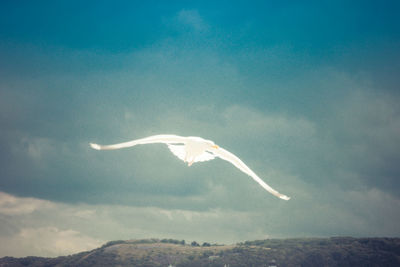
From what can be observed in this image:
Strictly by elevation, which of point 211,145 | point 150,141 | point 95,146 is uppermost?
point 211,145

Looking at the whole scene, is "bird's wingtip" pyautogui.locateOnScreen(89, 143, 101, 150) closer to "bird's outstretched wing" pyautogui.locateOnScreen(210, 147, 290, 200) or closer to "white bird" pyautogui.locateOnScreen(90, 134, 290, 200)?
"white bird" pyautogui.locateOnScreen(90, 134, 290, 200)

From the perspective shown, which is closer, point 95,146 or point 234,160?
point 95,146

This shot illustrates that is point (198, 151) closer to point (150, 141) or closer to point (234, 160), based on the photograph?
point (234, 160)

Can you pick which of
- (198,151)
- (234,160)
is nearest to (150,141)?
(198,151)

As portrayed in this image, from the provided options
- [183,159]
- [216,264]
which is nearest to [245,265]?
[216,264]

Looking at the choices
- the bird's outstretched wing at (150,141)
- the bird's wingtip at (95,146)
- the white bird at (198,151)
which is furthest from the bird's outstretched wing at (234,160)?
the bird's wingtip at (95,146)

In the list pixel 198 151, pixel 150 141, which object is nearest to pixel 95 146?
pixel 150 141

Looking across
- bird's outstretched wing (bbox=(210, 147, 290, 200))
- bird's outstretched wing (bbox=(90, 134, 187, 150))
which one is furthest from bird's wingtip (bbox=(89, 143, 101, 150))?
bird's outstretched wing (bbox=(210, 147, 290, 200))

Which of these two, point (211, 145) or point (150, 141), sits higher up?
point (211, 145)

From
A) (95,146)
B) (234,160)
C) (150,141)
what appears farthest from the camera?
(234,160)

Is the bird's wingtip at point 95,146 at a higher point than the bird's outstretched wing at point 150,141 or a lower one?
lower

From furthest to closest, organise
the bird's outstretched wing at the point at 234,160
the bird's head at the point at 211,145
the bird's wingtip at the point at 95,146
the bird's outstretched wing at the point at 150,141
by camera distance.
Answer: the bird's head at the point at 211,145 < the bird's outstretched wing at the point at 234,160 < the bird's outstretched wing at the point at 150,141 < the bird's wingtip at the point at 95,146

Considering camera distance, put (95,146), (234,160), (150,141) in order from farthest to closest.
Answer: (234,160) < (150,141) < (95,146)

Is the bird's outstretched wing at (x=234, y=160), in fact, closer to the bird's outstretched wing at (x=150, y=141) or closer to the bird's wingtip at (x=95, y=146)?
the bird's outstretched wing at (x=150, y=141)
